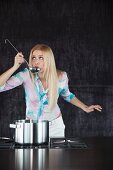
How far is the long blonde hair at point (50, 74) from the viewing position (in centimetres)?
266

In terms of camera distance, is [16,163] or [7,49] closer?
[16,163]

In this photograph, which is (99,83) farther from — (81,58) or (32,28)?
(32,28)

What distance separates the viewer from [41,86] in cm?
265

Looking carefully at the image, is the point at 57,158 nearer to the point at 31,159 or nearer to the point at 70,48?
the point at 31,159

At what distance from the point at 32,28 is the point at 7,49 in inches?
11.2

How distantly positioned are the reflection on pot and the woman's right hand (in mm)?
1360

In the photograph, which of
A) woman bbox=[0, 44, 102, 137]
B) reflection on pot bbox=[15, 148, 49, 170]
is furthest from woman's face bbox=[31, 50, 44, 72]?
reflection on pot bbox=[15, 148, 49, 170]

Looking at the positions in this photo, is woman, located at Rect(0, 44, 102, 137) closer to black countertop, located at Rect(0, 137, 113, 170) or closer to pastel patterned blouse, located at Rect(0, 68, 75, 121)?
pastel patterned blouse, located at Rect(0, 68, 75, 121)

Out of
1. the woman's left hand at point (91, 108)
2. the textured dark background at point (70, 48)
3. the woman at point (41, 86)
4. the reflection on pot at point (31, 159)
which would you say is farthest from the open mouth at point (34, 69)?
the reflection on pot at point (31, 159)

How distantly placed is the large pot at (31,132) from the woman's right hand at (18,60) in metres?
1.23

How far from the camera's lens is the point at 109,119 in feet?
9.04

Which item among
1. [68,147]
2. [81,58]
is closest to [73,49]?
[81,58]

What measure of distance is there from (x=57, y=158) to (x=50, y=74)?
60.6 inches

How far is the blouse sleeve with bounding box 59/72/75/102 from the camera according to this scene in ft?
8.89
